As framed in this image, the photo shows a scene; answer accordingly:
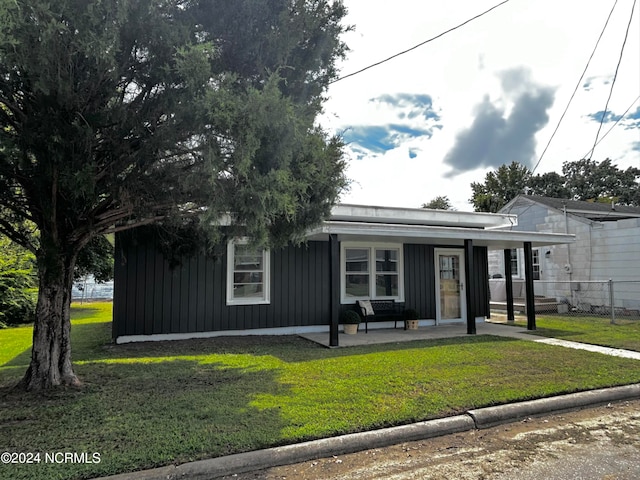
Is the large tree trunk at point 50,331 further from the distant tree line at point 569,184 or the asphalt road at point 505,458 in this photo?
the distant tree line at point 569,184

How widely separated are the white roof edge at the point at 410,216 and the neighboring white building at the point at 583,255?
3.24m

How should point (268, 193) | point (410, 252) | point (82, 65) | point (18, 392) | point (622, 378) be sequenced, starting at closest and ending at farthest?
1. point (82, 65)
2. point (268, 193)
3. point (18, 392)
4. point (622, 378)
5. point (410, 252)

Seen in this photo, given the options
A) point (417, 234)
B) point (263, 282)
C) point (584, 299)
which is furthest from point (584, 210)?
point (263, 282)

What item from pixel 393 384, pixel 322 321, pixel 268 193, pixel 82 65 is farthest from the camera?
pixel 322 321

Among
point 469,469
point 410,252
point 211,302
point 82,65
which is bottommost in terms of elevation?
point 469,469

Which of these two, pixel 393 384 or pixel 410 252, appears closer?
pixel 393 384

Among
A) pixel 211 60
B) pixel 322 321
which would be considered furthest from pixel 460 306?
pixel 211 60

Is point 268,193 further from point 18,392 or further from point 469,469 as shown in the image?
point 18,392

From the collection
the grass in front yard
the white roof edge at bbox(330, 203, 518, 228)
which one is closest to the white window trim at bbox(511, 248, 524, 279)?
the white roof edge at bbox(330, 203, 518, 228)

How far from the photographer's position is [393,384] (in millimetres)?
4965

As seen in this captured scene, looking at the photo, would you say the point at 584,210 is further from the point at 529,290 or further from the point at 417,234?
the point at 417,234

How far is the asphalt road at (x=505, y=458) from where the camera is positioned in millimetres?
3010

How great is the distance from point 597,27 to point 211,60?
9.53 meters

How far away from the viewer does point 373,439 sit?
3.53 metres
